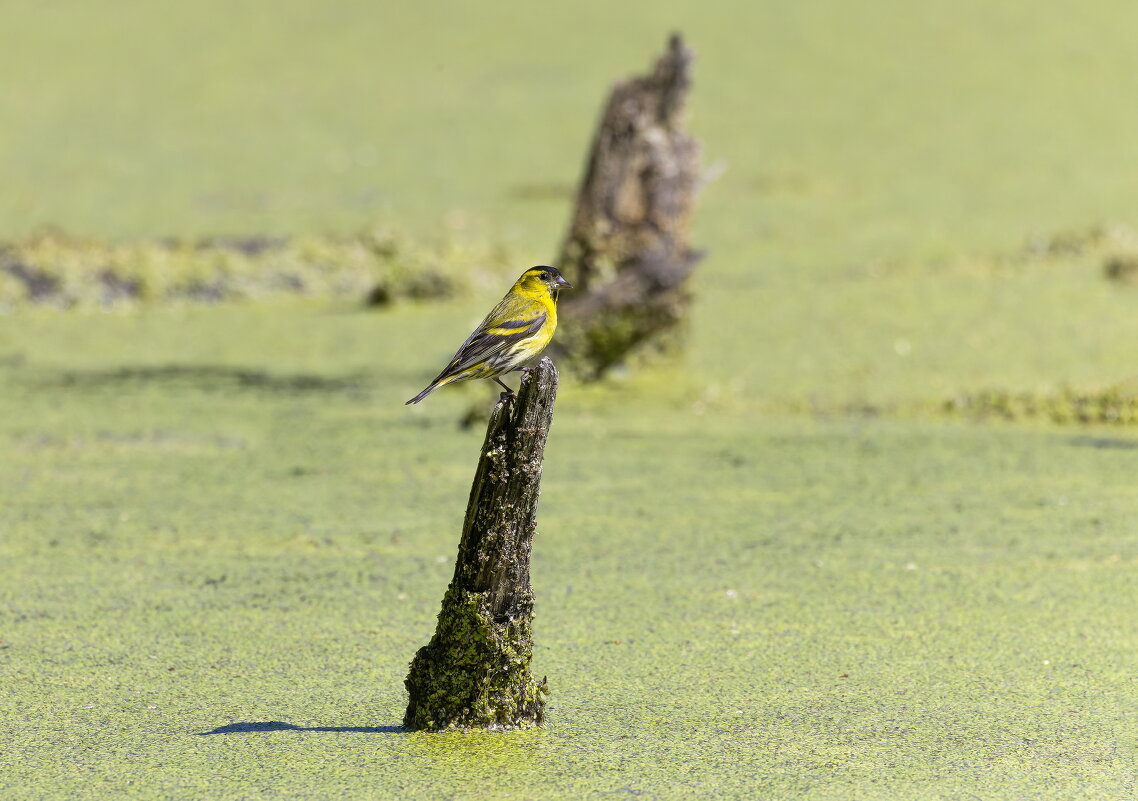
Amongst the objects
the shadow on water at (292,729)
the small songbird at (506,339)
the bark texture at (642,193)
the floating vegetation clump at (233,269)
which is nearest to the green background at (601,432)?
the shadow on water at (292,729)

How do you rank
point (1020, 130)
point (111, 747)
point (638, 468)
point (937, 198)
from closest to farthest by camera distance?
point (111, 747) < point (638, 468) < point (937, 198) < point (1020, 130)

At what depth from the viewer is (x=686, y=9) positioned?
426 inches

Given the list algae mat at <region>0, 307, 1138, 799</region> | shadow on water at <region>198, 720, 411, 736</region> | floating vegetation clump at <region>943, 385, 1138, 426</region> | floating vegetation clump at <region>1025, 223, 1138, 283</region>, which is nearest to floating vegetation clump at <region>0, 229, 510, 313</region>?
algae mat at <region>0, 307, 1138, 799</region>

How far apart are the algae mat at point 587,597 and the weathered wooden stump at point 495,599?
0.07 meters

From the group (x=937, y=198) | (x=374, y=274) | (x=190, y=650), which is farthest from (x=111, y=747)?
(x=937, y=198)

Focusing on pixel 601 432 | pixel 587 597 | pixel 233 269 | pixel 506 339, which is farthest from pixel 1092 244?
pixel 506 339

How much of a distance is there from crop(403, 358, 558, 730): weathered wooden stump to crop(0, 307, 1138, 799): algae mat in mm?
67

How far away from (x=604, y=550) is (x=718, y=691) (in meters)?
1.02

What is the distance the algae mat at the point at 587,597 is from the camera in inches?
105

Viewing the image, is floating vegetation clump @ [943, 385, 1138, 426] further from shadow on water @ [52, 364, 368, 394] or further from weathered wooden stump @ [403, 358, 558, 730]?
weathered wooden stump @ [403, 358, 558, 730]

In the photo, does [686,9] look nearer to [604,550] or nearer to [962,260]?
[962,260]

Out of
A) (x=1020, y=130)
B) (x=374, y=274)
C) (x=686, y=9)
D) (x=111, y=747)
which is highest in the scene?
(x=686, y=9)

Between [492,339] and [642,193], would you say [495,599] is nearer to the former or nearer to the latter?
[492,339]

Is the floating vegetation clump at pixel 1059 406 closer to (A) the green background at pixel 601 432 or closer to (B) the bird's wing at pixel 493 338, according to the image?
(A) the green background at pixel 601 432
